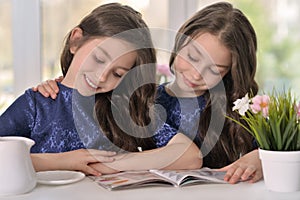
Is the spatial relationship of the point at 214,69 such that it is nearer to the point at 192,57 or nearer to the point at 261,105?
the point at 192,57

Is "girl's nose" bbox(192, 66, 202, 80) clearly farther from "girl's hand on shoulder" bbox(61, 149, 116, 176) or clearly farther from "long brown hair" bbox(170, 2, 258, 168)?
"girl's hand on shoulder" bbox(61, 149, 116, 176)

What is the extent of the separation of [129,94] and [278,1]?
1039 mm

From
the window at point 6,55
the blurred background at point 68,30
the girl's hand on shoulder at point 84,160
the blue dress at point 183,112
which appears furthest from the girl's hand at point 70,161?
the window at point 6,55

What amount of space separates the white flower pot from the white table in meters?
0.02

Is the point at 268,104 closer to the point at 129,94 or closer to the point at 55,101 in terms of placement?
the point at 129,94

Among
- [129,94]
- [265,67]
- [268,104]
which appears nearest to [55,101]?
[129,94]

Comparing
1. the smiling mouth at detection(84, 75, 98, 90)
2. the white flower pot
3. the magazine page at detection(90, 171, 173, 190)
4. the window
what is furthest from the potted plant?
the window

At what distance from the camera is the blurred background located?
2266mm

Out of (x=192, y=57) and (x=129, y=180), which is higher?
(x=192, y=57)

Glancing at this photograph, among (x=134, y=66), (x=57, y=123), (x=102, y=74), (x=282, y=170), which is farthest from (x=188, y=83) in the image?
(x=282, y=170)

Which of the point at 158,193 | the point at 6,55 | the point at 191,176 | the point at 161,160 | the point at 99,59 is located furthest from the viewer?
the point at 6,55

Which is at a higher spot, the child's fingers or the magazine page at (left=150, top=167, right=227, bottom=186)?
the magazine page at (left=150, top=167, right=227, bottom=186)

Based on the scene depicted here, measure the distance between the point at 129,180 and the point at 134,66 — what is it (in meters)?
0.49

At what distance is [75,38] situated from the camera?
1.83m
